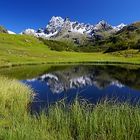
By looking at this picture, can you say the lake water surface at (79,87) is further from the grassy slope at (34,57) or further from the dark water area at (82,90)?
the grassy slope at (34,57)

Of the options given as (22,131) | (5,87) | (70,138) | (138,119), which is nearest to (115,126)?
(138,119)

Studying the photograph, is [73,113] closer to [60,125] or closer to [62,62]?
[60,125]

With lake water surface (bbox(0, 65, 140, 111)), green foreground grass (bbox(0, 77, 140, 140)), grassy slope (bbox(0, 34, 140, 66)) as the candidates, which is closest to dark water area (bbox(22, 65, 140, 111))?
lake water surface (bbox(0, 65, 140, 111))

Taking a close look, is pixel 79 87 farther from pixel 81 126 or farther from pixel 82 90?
pixel 81 126

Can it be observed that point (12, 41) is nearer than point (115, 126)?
No

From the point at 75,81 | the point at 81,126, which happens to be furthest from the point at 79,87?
the point at 81,126

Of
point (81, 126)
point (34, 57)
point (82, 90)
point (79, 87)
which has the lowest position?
point (79, 87)

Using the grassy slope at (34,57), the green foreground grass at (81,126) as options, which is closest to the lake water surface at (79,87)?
the green foreground grass at (81,126)

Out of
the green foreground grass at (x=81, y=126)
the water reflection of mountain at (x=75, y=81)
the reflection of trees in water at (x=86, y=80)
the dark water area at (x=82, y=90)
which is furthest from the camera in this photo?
the reflection of trees in water at (x=86, y=80)

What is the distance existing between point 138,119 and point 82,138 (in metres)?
2.81

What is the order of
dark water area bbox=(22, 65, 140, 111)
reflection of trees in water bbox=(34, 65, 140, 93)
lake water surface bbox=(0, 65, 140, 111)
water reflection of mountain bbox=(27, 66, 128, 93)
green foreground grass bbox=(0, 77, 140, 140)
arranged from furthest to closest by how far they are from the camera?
reflection of trees in water bbox=(34, 65, 140, 93), water reflection of mountain bbox=(27, 66, 128, 93), lake water surface bbox=(0, 65, 140, 111), dark water area bbox=(22, 65, 140, 111), green foreground grass bbox=(0, 77, 140, 140)

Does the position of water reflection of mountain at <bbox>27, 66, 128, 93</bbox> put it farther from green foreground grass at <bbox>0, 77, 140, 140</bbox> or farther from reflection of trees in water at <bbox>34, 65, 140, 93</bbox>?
green foreground grass at <bbox>0, 77, 140, 140</bbox>

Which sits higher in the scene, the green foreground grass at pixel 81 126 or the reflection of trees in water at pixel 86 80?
the green foreground grass at pixel 81 126

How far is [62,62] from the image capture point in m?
121
